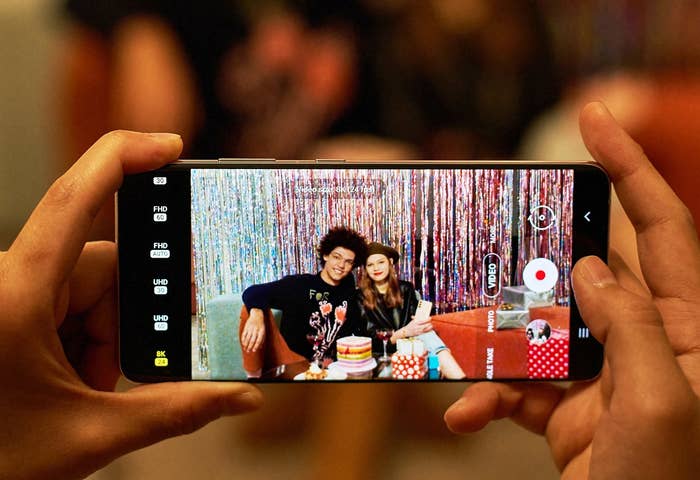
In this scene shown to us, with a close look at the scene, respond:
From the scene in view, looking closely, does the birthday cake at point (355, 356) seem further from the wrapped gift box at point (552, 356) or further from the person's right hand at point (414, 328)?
the wrapped gift box at point (552, 356)

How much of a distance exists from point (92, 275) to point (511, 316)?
1.26ft

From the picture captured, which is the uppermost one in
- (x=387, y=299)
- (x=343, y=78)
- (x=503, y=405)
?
(x=343, y=78)

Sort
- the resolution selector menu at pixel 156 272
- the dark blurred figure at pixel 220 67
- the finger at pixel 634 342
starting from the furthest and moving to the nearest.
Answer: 1. the dark blurred figure at pixel 220 67
2. the resolution selector menu at pixel 156 272
3. the finger at pixel 634 342

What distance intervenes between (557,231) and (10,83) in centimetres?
71

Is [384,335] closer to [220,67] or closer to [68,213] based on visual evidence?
[68,213]

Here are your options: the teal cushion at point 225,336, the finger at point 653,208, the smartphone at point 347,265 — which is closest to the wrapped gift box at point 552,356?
the smartphone at point 347,265

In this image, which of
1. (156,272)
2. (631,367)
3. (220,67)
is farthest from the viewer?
(220,67)

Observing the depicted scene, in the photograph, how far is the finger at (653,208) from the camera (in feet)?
1.81

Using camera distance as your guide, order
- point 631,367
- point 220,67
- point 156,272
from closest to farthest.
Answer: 1. point 631,367
2. point 156,272
3. point 220,67

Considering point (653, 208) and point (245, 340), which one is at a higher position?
point (653, 208)

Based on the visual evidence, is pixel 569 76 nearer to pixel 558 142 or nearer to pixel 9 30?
pixel 558 142

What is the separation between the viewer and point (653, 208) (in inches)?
21.9

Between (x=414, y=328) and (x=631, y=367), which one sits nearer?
(x=631, y=367)

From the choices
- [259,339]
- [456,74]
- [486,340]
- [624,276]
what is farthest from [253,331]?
[456,74]
